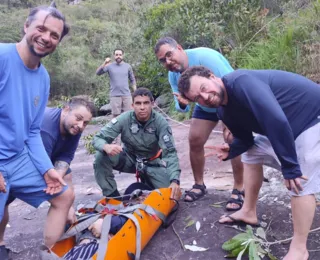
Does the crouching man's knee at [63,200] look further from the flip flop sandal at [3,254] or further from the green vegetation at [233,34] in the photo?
the green vegetation at [233,34]

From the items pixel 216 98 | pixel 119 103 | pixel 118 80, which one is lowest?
pixel 119 103

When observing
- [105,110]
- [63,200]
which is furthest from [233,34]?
[63,200]

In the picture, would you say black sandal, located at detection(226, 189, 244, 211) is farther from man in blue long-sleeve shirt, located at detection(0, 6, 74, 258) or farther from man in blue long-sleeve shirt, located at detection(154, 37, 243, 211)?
man in blue long-sleeve shirt, located at detection(0, 6, 74, 258)

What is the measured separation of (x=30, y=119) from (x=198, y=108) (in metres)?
1.53

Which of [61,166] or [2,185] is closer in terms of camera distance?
[2,185]

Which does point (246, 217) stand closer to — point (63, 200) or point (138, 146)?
point (138, 146)

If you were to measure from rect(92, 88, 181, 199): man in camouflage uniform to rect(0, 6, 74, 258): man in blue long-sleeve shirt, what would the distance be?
0.91 m

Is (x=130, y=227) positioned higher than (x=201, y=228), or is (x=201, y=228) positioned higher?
(x=130, y=227)

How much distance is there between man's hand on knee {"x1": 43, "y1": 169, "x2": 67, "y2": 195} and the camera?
2811mm

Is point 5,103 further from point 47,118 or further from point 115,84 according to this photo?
point 115,84

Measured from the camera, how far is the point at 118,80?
935cm

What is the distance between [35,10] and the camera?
277 cm

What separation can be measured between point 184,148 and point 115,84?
9.18ft

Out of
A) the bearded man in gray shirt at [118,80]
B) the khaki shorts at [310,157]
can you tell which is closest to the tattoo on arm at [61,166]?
the khaki shorts at [310,157]
